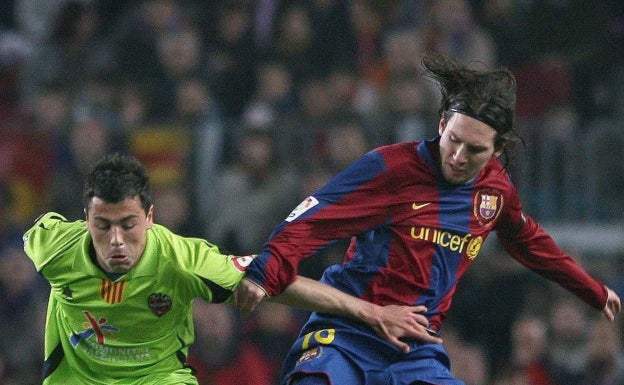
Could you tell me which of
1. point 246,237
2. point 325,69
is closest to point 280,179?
point 246,237

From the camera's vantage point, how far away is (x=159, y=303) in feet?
16.8

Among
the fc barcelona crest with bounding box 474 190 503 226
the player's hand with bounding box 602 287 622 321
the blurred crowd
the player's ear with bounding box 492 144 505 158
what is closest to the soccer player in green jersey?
the fc barcelona crest with bounding box 474 190 503 226

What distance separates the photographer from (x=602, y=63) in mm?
10047

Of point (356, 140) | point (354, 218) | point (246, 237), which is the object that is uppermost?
point (354, 218)

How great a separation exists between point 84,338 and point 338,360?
0.97 meters

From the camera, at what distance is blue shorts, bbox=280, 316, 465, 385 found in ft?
16.4

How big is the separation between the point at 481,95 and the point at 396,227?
58cm

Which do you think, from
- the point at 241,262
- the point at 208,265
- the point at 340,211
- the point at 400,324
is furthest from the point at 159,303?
the point at 400,324

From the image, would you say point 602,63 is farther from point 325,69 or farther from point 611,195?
point 325,69

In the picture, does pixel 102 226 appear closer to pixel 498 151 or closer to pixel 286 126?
pixel 498 151

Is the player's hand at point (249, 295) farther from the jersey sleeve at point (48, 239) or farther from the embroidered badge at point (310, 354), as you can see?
the jersey sleeve at point (48, 239)

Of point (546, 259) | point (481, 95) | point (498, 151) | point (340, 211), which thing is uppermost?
point (481, 95)

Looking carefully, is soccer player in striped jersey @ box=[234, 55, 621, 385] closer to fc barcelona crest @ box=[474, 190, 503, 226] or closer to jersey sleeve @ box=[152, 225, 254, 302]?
fc barcelona crest @ box=[474, 190, 503, 226]

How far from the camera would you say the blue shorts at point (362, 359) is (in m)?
5.01
